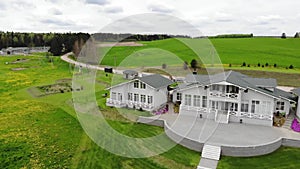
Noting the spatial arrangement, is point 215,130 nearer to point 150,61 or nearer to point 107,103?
point 107,103

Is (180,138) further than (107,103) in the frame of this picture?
No

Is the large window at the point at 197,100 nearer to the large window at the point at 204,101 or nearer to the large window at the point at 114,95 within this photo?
the large window at the point at 204,101

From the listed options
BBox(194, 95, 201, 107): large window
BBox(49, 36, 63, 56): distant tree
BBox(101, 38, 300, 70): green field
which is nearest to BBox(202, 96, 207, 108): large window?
BBox(194, 95, 201, 107): large window

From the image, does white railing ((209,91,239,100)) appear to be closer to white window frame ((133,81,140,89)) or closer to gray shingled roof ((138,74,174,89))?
gray shingled roof ((138,74,174,89))

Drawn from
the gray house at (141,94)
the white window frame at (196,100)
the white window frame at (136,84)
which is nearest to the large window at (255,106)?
the white window frame at (196,100)

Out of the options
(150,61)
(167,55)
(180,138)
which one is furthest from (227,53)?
(180,138)

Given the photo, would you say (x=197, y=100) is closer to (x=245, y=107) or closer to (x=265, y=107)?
(x=245, y=107)

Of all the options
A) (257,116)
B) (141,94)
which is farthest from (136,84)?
(257,116)
